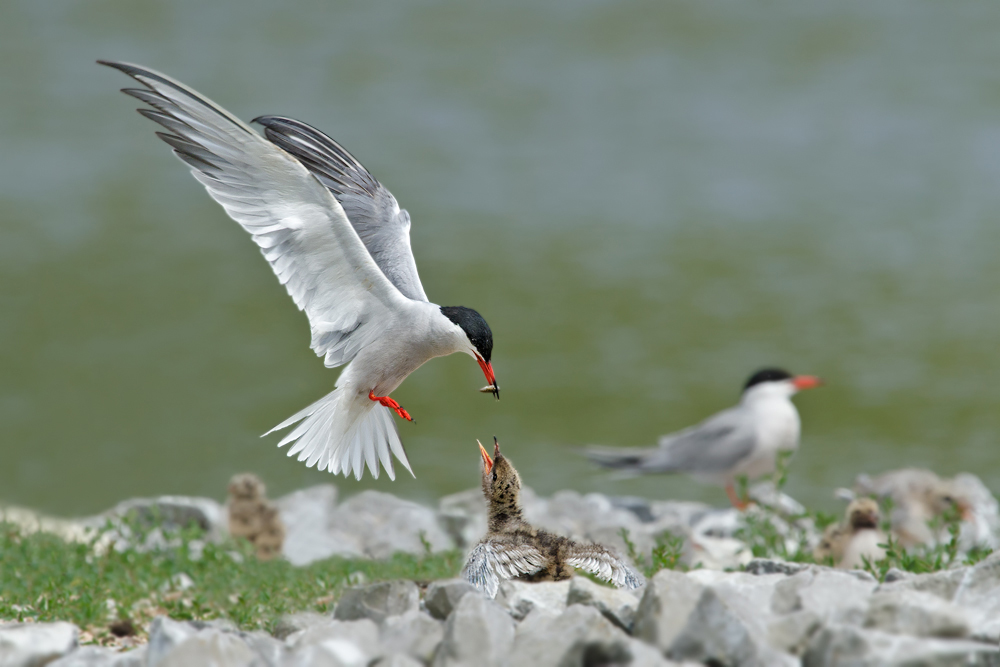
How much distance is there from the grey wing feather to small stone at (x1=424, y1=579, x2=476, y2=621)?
543 cm

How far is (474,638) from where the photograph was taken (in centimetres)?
253

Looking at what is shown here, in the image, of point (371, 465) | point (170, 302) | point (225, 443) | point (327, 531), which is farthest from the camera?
point (170, 302)

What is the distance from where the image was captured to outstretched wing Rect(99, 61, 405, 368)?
3498 millimetres

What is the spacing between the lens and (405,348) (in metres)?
3.69

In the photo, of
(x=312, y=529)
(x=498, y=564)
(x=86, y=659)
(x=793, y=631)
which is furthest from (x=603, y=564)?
(x=312, y=529)

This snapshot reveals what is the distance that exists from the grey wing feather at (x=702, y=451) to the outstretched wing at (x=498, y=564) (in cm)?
489

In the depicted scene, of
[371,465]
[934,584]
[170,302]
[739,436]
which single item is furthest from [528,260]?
[934,584]

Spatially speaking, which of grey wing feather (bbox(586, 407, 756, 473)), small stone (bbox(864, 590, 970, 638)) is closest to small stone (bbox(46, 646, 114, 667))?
small stone (bbox(864, 590, 970, 638))

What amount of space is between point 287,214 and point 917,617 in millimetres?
2428

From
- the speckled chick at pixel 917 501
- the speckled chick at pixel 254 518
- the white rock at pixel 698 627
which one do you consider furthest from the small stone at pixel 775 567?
the speckled chick at pixel 254 518

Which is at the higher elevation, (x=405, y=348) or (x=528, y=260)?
(x=528, y=260)

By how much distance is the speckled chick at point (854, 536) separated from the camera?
5020 mm

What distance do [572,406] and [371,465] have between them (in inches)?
271

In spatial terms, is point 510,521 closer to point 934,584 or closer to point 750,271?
point 934,584
